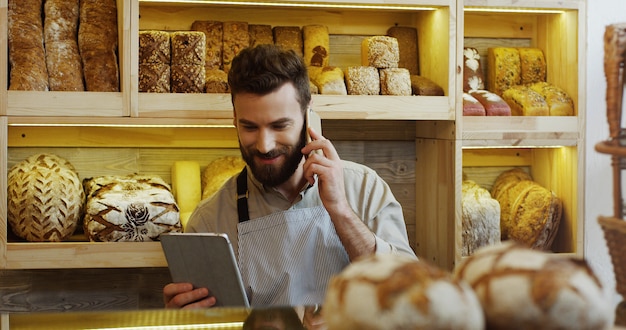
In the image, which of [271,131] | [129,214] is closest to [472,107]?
[271,131]

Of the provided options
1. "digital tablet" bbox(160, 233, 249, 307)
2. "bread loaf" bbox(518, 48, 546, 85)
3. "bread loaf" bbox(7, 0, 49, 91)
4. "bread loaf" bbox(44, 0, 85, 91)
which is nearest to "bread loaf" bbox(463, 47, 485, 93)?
"bread loaf" bbox(518, 48, 546, 85)

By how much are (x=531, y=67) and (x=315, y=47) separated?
870 mm

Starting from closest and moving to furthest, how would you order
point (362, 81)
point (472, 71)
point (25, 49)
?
point (25, 49) → point (362, 81) → point (472, 71)

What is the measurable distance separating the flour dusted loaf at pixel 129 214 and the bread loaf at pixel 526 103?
132cm

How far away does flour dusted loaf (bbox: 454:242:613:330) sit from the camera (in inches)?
18.6

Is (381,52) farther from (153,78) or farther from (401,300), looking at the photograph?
(401,300)

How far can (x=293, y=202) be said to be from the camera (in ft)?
7.45

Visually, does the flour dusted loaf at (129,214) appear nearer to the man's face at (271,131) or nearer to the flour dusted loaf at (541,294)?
the man's face at (271,131)

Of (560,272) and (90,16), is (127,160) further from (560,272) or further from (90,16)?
(560,272)

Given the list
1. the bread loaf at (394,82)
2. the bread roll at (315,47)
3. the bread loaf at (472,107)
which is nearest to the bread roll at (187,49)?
the bread roll at (315,47)

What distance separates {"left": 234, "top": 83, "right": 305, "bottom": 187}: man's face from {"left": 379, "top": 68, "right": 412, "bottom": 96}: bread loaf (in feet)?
2.03

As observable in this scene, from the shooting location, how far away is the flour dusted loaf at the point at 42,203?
2539 millimetres

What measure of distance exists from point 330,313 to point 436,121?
2.49m

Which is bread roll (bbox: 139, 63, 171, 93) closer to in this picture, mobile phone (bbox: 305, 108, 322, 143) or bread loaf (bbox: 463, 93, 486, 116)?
mobile phone (bbox: 305, 108, 322, 143)
